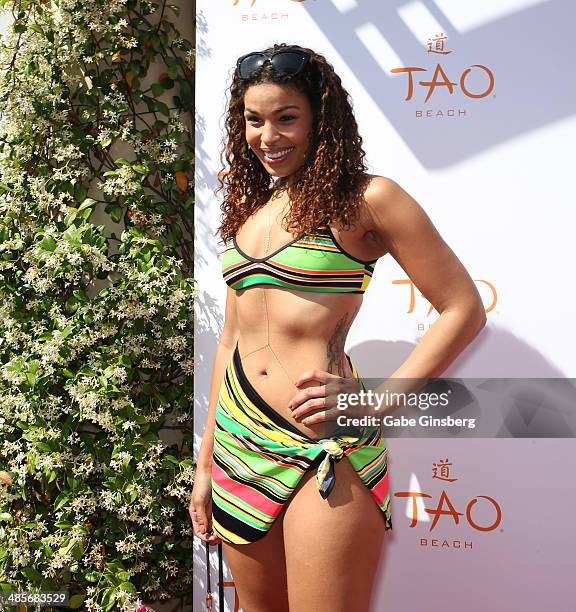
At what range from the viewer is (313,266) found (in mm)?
1729

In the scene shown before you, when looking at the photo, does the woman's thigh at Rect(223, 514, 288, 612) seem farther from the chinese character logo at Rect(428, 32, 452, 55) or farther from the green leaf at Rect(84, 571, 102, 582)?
the chinese character logo at Rect(428, 32, 452, 55)

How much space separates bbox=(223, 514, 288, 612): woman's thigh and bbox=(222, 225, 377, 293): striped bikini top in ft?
1.73

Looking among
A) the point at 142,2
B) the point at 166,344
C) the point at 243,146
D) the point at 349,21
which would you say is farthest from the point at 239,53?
the point at 166,344

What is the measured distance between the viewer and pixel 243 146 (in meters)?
2.01

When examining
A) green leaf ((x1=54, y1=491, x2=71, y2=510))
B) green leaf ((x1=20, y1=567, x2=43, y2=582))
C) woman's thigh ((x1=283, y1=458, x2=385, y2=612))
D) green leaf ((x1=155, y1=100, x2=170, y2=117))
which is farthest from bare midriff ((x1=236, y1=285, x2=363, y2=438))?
green leaf ((x1=155, y1=100, x2=170, y2=117))

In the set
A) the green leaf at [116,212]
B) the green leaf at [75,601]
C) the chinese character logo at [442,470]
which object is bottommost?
the green leaf at [75,601]

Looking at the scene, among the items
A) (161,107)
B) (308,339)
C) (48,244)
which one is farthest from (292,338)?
(161,107)

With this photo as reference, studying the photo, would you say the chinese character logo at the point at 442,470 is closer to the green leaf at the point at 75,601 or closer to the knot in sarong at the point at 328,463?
the knot in sarong at the point at 328,463

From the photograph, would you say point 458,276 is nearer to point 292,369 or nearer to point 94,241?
point 292,369

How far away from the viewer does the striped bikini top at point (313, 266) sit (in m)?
1.73

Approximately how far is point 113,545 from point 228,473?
1.20 m

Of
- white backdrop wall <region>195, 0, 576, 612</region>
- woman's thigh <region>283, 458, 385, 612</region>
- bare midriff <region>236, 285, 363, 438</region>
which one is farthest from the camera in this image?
white backdrop wall <region>195, 0, 576, 612</region>

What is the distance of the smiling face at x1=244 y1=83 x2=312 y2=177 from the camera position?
5.83 feet

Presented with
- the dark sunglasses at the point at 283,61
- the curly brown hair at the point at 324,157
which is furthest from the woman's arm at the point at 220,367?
the dark sunglasses at the point at 283,61
